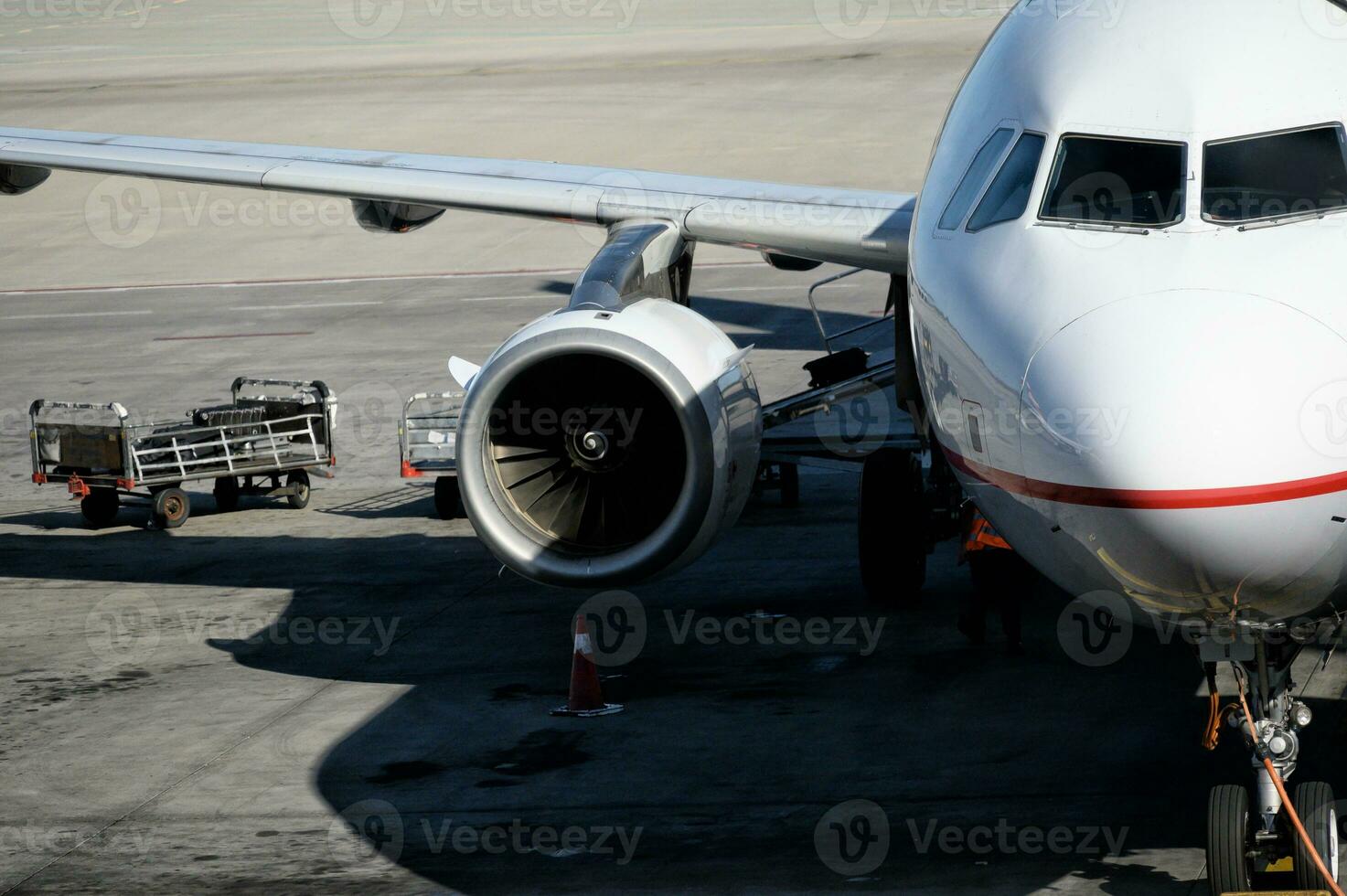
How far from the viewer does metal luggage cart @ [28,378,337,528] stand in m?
16.6

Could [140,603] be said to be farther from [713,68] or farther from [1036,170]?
[713,68]

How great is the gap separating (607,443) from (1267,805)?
5.13 metres

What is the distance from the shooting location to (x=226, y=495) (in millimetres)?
17312

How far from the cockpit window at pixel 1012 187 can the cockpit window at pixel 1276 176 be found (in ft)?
2.57

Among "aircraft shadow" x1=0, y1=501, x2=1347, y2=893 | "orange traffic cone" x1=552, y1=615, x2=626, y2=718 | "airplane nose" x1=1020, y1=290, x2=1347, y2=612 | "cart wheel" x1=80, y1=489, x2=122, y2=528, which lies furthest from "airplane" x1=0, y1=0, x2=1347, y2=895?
"cart wheel" x1=80, y1=489, x2=122, y2=528

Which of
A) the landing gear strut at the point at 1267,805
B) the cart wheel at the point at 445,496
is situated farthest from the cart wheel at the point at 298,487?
the landing gear strut at the point at 1267,805

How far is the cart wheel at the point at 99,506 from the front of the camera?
664 inches

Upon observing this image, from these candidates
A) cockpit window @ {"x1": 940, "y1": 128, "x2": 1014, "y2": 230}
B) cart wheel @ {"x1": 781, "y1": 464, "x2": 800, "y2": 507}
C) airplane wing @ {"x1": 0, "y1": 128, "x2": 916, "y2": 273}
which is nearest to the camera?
cockpit window @ {"x1": 940, "y1": 128, "x2": 1014, "y2": 230}

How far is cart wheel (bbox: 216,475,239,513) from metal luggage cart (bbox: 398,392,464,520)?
1.69m

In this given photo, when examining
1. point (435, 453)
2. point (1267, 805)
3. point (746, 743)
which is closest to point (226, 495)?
point (435, 453)

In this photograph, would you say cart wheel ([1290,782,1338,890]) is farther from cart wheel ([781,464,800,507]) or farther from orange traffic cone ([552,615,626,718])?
cart wheel ([781,464,800,507])

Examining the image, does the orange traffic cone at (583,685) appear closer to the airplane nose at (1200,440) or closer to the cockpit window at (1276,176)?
the airplane nose at (1200,440)

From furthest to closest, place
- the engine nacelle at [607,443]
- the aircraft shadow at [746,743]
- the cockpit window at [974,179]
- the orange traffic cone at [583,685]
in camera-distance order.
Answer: the orange traffic cone at [583,685] < the engine nacelle at [607,443] < the aircraft shadow at [746,743] < the cockpit window at [974,179]

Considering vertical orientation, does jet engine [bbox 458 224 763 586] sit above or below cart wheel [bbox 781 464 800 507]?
above
